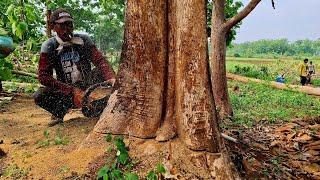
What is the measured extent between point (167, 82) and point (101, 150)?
0.84m

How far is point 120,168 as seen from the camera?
325cm

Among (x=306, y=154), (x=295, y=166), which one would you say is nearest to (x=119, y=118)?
(x=295, y=166)

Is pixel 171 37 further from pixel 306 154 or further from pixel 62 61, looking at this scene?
pixel 306 154

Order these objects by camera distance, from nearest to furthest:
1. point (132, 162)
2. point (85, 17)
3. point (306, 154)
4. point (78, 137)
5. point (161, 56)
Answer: point (132, 162)
point (161, 56)
point (78, 137)
point (306, 154)
point (85, 17)

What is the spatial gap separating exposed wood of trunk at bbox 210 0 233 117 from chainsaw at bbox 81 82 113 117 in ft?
11.3

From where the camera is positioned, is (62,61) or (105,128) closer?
(105,128)

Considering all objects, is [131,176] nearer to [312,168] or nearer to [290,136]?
[312,168]

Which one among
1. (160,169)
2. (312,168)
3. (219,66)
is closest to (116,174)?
(160,169)

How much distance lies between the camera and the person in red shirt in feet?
14.7

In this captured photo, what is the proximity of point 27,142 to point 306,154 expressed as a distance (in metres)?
3.82

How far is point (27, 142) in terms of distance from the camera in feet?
13.4

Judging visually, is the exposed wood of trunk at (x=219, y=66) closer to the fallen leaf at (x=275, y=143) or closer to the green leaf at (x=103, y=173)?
the fallen leaf at (x=275, y=143)

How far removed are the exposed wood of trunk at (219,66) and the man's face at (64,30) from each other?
3609mm

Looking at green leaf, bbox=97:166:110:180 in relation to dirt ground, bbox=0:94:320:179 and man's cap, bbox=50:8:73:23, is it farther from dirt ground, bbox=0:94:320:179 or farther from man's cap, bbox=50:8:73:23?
man's cap, bbox=50:8:73:23
